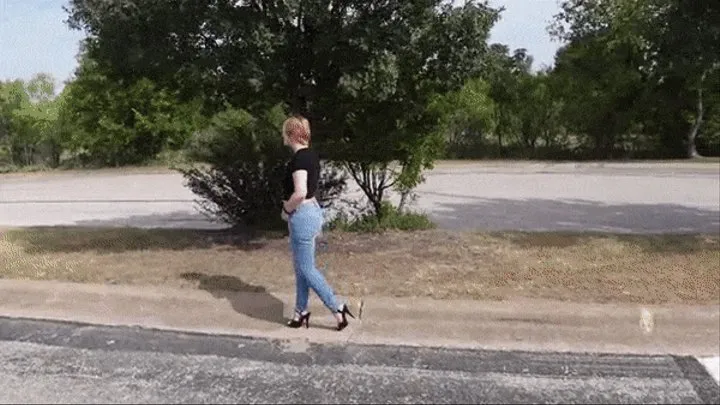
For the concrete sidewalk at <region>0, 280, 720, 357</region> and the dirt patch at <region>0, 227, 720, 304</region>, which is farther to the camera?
the dirt patch at <region>0, 227, 720, 304</region>

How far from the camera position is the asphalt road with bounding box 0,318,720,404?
11.1 ft

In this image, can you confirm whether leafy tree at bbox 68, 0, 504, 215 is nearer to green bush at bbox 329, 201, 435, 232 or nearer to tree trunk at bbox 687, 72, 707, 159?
green bush at bbox 329, 201, 435, 232

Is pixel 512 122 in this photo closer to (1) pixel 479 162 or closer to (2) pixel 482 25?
(1) pixel 479 162

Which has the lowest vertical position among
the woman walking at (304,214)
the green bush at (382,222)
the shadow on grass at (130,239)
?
the shadow on grass at (130,239)

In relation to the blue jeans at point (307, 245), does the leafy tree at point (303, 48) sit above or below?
above

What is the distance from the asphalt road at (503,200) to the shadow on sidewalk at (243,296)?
3.07 metres

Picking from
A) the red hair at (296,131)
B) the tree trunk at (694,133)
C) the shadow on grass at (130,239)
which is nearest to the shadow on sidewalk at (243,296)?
the shadow on grass at (130,239)

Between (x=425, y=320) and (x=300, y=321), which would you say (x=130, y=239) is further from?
(x=425, y=320)

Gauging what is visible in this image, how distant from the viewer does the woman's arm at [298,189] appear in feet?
13.8

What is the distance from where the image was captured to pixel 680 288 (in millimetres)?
4766

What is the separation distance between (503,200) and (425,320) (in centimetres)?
769

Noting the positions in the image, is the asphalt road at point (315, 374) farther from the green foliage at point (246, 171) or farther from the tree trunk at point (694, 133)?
the tree trunk at point (694, 133)

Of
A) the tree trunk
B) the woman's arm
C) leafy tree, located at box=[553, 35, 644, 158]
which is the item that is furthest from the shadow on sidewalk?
the tree trunk

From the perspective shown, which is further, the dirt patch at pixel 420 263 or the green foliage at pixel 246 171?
the green foliage at pixel 246 171
